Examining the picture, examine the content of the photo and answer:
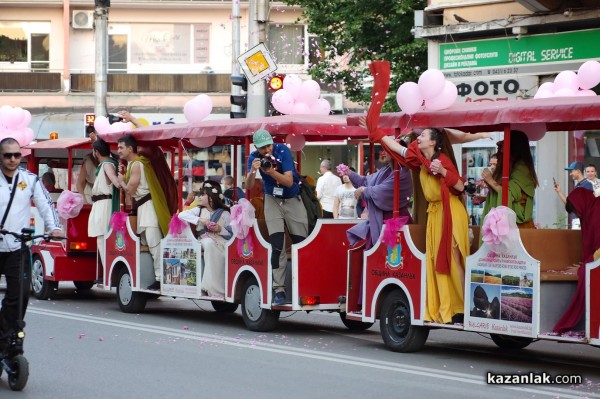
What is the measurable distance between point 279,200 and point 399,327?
223 cm

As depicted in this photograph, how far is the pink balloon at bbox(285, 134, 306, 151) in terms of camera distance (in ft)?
47.1

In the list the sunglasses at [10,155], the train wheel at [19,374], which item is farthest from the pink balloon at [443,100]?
the train wheel at [19,374]

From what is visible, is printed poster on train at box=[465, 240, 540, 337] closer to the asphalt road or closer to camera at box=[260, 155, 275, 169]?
the asphalt road

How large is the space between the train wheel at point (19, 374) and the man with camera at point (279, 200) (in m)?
4.24

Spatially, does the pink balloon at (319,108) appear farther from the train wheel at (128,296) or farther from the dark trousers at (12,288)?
the dark trousers at (12,288)

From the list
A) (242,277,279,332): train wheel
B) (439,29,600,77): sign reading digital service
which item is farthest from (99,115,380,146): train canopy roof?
(439,29,600,77): sign reading digital service

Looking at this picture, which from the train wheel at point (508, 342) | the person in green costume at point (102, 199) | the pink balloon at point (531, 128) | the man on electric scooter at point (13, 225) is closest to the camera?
the man on electric scooter at point (13, 225)

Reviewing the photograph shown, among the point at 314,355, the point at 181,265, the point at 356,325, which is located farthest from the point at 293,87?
the point at 314,355

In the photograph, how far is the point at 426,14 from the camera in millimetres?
23984

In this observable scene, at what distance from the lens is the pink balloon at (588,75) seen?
482 inches

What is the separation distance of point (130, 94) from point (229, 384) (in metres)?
32.0

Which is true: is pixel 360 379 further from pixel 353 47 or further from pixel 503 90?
pixel 353 47

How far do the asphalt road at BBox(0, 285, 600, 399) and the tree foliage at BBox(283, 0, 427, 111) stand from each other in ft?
36.4

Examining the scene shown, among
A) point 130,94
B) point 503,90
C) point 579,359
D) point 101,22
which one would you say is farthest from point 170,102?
point 579,359
